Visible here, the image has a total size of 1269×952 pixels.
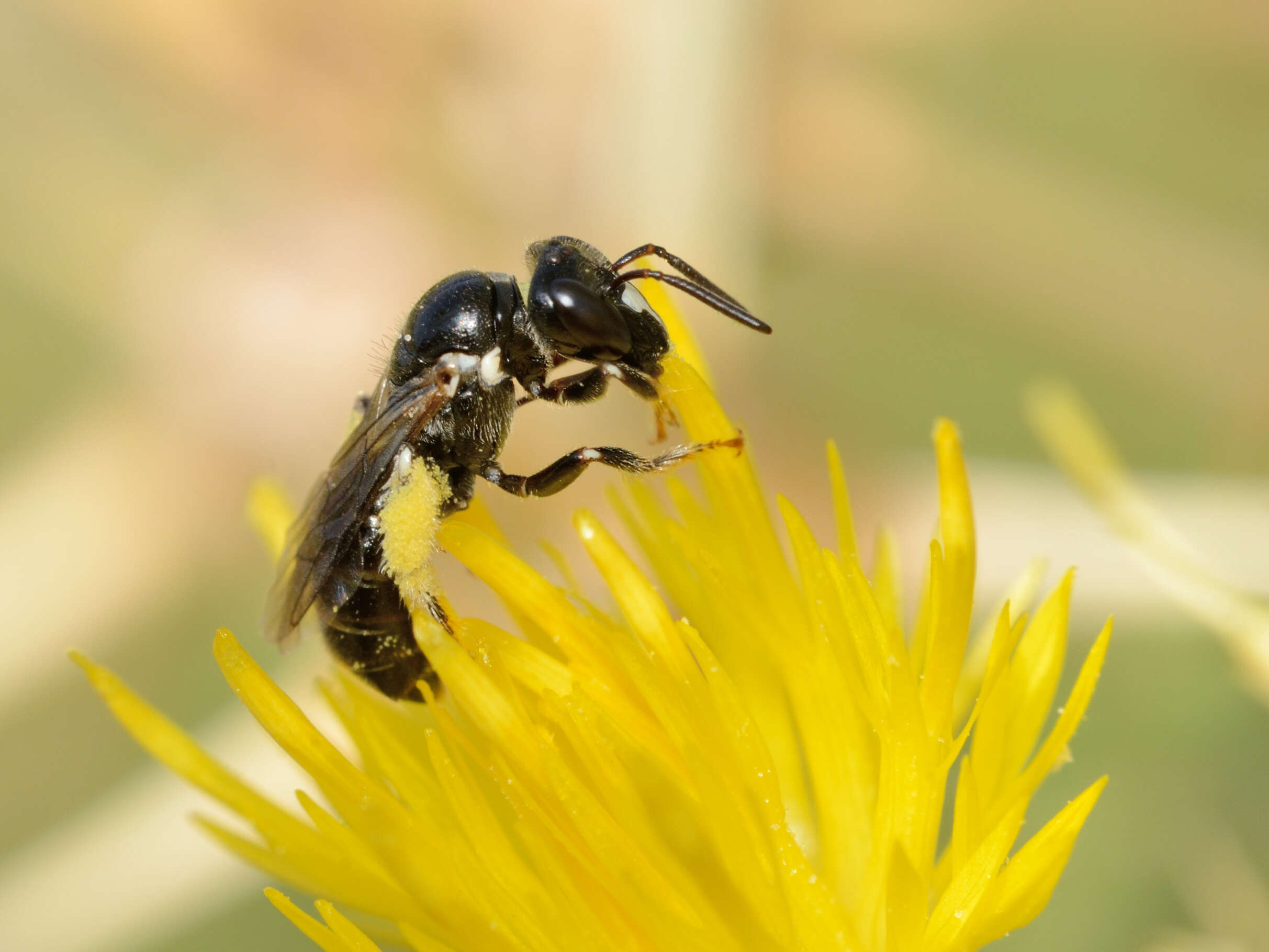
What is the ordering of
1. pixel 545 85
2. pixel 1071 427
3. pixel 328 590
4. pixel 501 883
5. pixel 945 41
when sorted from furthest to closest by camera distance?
pixel 545 85 < pixel 945 41 < pixel 1071 427 < pixel 328 590 < pixel 501 883

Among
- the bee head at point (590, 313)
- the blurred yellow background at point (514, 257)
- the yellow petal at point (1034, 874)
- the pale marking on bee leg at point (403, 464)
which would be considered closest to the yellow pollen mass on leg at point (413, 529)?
the pale marking on bee leg at point (403, 464)

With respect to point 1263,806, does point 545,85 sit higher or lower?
higher

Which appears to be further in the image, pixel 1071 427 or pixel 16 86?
pixel 16 86

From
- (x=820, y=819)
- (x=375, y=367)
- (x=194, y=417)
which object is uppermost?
(x=194, y=417)

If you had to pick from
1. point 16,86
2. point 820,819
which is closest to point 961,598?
point 820,819

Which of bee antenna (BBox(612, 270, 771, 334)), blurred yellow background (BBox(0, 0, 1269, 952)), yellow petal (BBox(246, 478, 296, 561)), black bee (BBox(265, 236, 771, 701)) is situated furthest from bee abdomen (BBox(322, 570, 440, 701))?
blurred yellow background (BBox(0, 0, 1269, 952))

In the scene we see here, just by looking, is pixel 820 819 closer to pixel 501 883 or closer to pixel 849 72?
pixel 501 883

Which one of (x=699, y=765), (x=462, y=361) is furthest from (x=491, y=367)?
(x=699, y=765)
